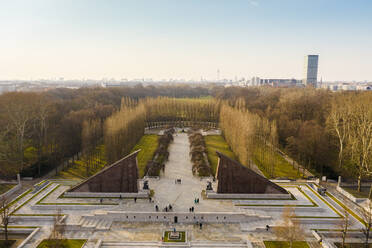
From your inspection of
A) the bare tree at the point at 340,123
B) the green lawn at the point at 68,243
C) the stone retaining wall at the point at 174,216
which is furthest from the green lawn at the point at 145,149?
the bare tree at the point at 340,123

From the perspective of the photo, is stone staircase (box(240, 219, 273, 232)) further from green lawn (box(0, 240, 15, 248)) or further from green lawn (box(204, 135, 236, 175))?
green lawn (box(0, 240, 15, 248))

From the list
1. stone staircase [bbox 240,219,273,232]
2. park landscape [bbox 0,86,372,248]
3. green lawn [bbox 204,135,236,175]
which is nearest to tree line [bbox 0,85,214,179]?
park landscape [bbox 0,86,372,248]

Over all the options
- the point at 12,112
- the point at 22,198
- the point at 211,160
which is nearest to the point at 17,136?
the point at 12,112

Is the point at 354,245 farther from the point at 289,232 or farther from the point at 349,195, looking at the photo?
the point at 349,195

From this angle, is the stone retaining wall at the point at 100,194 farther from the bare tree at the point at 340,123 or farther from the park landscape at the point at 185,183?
the bare tree at the point at 340,123

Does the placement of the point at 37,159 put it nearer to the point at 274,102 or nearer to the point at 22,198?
the point at 22,198
